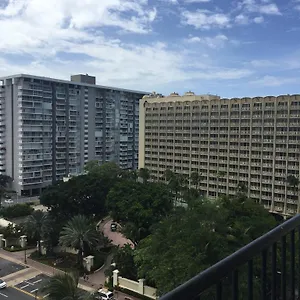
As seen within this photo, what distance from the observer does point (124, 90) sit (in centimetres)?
5912

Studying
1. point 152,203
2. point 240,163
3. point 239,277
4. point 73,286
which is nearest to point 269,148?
point 240,163

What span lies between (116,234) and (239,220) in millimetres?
13718

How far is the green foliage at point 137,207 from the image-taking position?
22.2 m

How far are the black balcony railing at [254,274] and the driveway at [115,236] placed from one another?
24.5m

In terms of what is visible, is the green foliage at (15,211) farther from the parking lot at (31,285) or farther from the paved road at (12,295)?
the paved road at (12,295)

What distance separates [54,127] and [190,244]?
3916 cm

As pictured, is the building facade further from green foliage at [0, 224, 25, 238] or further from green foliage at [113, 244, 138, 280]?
green foliage at [113, 244, 138, 280]

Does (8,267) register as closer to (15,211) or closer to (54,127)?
(15,211)

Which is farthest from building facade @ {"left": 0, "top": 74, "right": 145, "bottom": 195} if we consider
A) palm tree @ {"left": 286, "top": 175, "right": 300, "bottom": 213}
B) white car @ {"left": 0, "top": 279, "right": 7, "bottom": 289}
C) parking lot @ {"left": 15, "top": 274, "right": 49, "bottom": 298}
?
palm tree @ {"left": 286, "top": 175, "right": 300, "bottom": 213}

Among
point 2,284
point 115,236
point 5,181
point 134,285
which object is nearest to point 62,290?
point 134,285

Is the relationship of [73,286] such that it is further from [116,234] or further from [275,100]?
[275,100]

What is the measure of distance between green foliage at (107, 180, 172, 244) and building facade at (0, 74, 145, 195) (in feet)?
79.0

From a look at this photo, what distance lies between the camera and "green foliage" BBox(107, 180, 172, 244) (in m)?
22.2

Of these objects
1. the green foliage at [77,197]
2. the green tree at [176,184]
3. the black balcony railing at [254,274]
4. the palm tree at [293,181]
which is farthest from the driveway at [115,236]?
the black balcony railing at [254,274]
